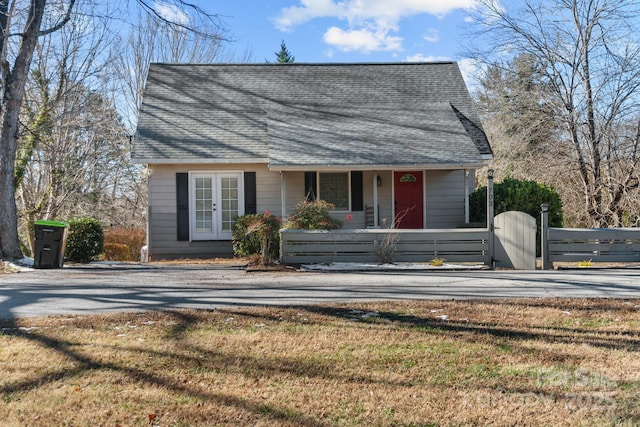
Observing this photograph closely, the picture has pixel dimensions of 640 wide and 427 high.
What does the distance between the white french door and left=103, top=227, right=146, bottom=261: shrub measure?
4901 millimetres

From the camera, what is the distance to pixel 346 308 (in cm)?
736

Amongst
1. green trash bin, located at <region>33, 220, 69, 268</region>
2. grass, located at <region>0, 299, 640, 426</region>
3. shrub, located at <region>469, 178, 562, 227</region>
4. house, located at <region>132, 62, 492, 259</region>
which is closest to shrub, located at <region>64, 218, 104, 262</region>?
green trash bin, located at <region>33, 220, 69, 268</region>

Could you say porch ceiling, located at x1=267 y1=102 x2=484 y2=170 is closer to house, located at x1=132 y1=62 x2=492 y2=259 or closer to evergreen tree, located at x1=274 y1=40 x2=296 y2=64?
house, located at x1=132 y1=62 x2=492 y2=259

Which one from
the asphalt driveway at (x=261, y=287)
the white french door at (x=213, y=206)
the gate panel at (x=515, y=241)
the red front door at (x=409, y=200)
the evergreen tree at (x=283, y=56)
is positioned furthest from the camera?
the evergreen tree at (x=283, y=56)

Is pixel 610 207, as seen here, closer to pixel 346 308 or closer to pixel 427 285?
pixel 427 285

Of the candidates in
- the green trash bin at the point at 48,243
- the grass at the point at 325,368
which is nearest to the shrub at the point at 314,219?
the green trash bin at the point at 48,243

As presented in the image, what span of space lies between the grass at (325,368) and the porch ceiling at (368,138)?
8209mm

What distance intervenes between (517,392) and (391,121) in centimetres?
1395

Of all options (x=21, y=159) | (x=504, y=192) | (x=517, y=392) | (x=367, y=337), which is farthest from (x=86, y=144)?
(x=517, y=392)

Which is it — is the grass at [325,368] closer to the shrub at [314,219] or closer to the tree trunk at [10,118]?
the shrub at [314,219]

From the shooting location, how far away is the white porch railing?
12586 mm

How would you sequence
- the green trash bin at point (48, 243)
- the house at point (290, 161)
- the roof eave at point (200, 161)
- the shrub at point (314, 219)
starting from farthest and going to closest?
the house at point (290, 161)
the roof eave at point (200, 161)
the shrub at point (314, 219)
the green trash bin at point (48, 243)

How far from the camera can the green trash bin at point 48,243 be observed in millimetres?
12688

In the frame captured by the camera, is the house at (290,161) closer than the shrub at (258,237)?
No
